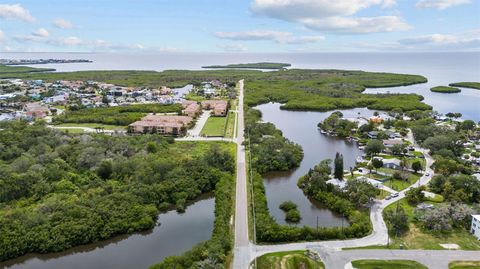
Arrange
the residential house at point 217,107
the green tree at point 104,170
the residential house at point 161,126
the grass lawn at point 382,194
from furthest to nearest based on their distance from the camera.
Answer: the residential house at point 217,107, the residential house at point 161,126, the green tree at point 104,170, the grass lawn at point 382,194

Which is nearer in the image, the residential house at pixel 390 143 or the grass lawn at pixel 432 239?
the grass lawn at pixel 432 239

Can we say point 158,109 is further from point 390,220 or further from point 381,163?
point 390,220

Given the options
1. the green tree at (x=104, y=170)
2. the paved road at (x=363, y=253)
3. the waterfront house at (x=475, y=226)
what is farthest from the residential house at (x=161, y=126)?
the waterfront house at (x=475, y=226)

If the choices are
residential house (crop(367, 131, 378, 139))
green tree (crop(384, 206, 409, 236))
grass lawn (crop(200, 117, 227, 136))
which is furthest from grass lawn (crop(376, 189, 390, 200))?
grass lawn (crop(200, 117, 227, 136))

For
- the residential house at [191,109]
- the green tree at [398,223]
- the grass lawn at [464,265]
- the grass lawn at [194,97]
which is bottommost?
the grass lawn at [464,265]

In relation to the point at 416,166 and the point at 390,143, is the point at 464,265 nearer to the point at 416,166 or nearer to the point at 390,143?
the point at 416,166

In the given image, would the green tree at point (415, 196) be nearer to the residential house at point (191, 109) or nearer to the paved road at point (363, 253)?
the paved road at point (363, 253)

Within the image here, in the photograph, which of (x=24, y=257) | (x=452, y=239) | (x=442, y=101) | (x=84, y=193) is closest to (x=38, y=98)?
(x=84, y=193)

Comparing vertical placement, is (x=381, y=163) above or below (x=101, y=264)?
above
